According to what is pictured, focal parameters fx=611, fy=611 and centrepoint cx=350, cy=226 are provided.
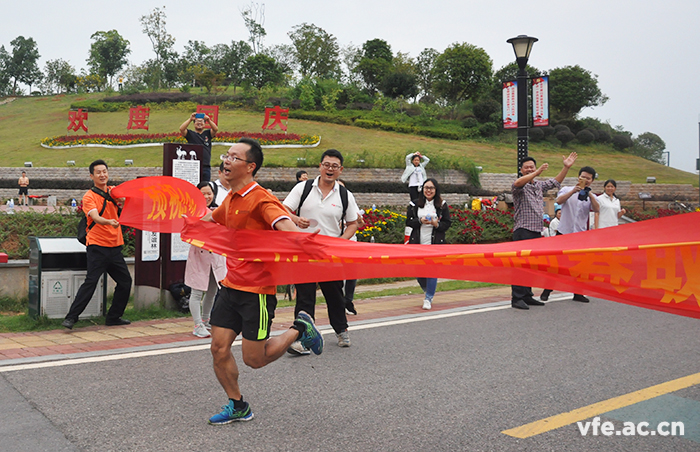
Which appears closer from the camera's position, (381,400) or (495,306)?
(381,400)

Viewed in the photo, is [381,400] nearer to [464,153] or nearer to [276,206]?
[276,206]

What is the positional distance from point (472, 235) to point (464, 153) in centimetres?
2423

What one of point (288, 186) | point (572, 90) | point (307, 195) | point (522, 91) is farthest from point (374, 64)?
point (307, 195)

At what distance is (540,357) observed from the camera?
640 cm

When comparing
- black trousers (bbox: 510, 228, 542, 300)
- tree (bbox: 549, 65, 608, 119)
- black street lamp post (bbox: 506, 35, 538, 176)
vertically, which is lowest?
black trousers (bbox: 510, 228, 542, 300)

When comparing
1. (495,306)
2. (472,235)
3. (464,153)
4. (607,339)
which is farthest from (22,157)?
(607,339)

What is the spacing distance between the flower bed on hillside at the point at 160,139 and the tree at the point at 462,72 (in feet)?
95.9

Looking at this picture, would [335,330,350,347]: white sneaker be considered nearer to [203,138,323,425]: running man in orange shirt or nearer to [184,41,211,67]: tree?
[203,138,323,425]: running man in orange shirt

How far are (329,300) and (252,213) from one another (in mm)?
2555

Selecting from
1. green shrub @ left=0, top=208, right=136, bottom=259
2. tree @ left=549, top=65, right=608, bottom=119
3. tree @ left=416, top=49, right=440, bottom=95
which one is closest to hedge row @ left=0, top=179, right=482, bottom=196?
green shrub @ left=0, top=208, right=136, bottom=259

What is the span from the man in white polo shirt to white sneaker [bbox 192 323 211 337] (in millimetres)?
1596

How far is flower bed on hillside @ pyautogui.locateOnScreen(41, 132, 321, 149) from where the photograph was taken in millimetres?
38375

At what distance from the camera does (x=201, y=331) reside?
7.32 m

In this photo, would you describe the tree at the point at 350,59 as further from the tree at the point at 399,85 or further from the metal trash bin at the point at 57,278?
the metal trash bin at the point at 57,278
